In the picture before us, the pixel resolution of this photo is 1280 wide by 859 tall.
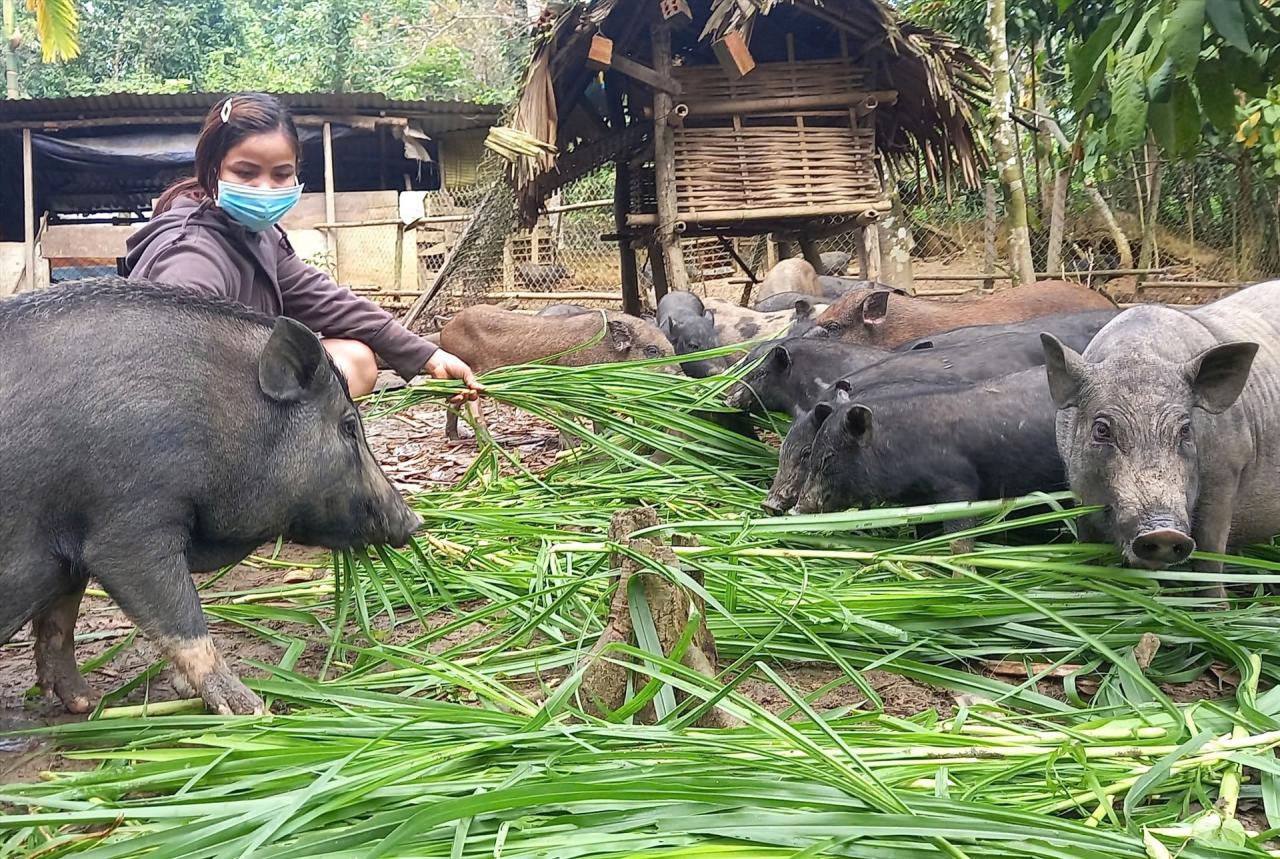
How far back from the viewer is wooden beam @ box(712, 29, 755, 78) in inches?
399

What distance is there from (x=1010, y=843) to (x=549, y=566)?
1.83m

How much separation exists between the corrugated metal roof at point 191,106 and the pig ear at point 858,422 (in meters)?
15.6

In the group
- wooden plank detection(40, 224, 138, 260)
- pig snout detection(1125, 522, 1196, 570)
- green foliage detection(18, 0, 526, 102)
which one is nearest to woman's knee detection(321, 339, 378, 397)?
pig snout detection(1125, 522, 1196, 570)

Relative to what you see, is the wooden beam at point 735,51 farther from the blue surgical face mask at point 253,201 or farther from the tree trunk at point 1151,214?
the tree trunk at point 1151,214

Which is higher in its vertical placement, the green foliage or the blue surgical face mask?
the green foliage

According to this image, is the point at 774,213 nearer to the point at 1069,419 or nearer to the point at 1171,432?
the point at 1069,419

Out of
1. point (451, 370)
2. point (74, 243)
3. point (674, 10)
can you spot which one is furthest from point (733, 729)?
point (74, 243)

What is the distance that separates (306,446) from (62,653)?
0.84 m

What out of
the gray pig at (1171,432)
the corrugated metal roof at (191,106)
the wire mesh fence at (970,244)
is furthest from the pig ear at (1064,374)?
the corrugated metal roof at (191,106)

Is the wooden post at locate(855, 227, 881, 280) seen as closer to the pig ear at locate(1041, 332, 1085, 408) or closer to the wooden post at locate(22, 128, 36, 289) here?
the pig ear at locate(1041, 332, 1085, 408)

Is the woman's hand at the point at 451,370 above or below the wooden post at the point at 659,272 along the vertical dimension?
below

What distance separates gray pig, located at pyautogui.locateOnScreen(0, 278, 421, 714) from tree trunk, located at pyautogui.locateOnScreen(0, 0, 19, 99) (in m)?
16.7

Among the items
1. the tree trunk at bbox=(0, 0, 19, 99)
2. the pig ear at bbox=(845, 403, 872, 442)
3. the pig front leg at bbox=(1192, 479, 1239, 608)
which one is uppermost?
the tree trunk at bbox=(0, 0, 19, 99)

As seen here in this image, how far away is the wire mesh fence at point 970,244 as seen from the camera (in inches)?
578
